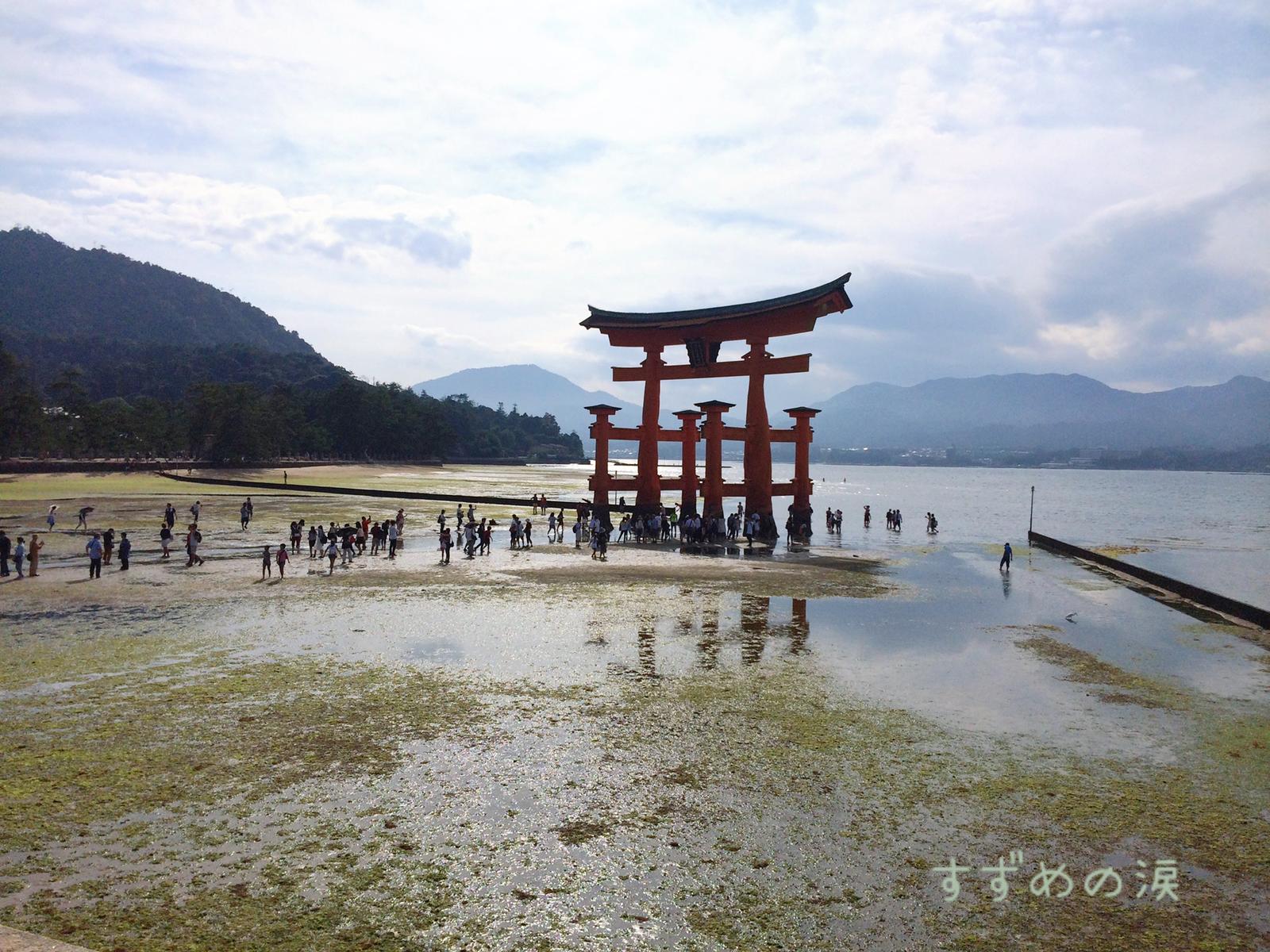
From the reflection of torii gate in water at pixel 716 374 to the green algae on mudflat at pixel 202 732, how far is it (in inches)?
975

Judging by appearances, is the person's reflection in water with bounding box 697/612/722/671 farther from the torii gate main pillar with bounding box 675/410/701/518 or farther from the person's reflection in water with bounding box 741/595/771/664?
the torii gate main pillar with bounding box 675/410/701/518

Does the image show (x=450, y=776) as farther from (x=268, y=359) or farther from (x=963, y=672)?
(x=268, y=359)

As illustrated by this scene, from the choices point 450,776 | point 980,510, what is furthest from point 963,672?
point 980,510

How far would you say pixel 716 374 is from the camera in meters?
39.7

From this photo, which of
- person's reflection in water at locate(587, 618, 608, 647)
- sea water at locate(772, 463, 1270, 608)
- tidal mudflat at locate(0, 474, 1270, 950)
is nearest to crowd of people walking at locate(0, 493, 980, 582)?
tidal mudflat at locate(0, 474, 1270, 950)

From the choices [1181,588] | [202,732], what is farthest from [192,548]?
[1181,588]

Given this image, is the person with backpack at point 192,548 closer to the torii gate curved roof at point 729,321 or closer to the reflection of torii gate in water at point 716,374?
the reflection of torii gate in water at point 716,374

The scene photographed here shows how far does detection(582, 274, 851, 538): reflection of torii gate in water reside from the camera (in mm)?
35875

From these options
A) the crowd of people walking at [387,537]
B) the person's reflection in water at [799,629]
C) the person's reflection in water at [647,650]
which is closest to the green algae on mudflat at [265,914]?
the person's reflection in water at [647,650]

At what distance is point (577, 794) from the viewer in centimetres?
867

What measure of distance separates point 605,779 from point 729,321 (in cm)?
3044

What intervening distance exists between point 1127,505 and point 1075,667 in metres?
98.6

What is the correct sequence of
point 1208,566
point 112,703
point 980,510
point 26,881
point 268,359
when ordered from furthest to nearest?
1. point 268,359
2. point 980,510
3. point 1208,566
4. point 112,703
5. point 26,881

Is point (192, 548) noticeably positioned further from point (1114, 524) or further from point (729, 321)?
point (1114, 524)
